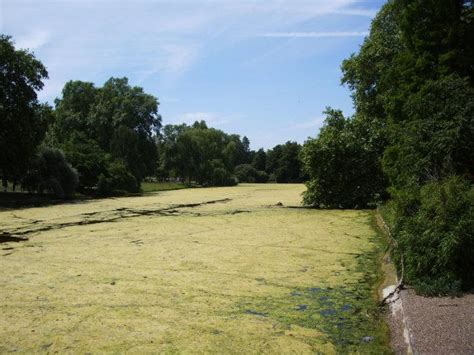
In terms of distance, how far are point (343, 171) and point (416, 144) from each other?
8.98 meters

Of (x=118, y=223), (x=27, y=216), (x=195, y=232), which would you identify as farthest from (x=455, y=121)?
(x=27, y=216)

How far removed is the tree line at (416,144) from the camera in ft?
17.7

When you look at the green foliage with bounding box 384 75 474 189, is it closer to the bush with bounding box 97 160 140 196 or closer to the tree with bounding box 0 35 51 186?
the tree with bounding box 0 35 51 186

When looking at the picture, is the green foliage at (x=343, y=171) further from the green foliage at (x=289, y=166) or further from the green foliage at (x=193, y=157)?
the green foliage at (x=289, y=166)

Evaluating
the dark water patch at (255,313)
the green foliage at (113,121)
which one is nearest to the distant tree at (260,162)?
the green foliage at (113,121)

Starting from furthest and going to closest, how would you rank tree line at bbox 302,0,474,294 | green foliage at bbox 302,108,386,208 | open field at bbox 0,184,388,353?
green foliage at bbox 302,108,386,208
tree line at bbox 302,0,474,294
open field at bbox 0,184,388,353

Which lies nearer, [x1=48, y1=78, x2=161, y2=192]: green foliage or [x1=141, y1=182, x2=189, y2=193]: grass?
[x1=48, y1=78, x2=161, y2=192]: green foliage

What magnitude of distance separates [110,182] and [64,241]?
20137 mm

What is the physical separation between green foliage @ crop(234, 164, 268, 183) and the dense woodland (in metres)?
27.5

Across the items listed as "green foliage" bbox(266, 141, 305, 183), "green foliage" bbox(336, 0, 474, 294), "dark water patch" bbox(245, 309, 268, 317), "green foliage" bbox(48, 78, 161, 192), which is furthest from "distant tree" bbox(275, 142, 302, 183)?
"dark water patch" bbox(245, 309, 268, 317)

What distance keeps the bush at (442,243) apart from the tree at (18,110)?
20899 mm

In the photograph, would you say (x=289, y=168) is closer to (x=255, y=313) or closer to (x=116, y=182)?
(x=116, y=182)

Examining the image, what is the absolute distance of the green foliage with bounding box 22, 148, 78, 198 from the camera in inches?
965

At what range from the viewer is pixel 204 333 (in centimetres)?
434
